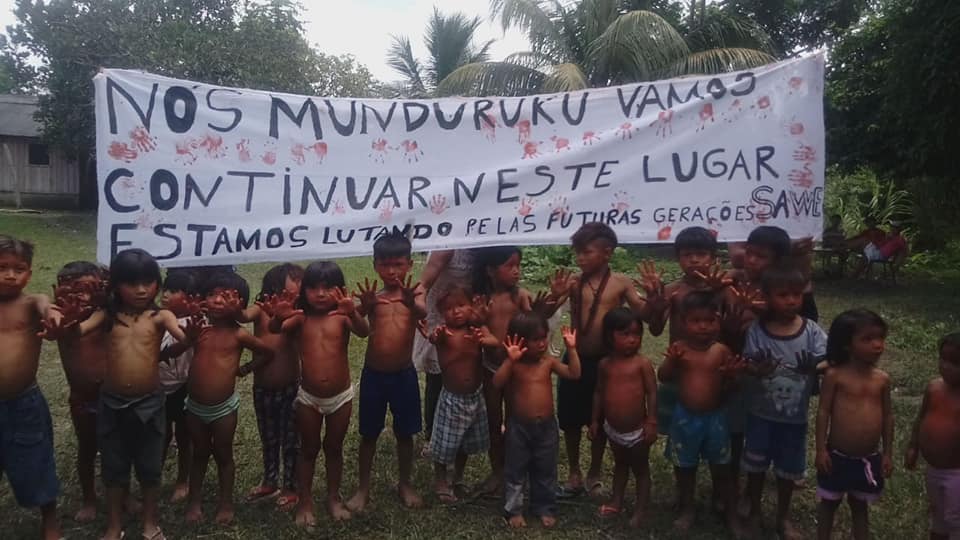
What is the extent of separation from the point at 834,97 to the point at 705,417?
11709 mm

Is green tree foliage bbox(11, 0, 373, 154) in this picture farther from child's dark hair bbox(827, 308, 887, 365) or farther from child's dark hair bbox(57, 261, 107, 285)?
child's dark hair bbox(827, 308, 887, 365)

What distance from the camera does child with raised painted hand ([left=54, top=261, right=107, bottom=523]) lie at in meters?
3.46

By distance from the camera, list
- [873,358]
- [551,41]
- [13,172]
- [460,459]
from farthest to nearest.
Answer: [13,172], [551,41], [460,459], [873,358]

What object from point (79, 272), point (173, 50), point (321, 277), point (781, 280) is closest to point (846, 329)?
point (781, 280)

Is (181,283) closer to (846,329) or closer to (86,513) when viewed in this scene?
(86,513)

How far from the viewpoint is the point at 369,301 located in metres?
3.51

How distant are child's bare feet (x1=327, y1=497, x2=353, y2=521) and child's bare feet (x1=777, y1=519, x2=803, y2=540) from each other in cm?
215

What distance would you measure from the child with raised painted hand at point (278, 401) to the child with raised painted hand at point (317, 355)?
0.53 ft

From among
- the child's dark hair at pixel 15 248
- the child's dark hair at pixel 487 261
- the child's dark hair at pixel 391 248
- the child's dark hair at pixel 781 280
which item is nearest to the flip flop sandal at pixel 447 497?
the child's dark hair at pixel 487 261

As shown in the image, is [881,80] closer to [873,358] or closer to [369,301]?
[873,358]

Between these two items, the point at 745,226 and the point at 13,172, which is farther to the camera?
the point at 13,172

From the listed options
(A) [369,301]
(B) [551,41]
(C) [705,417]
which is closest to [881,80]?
(B) [551,41]

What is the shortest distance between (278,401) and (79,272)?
3.93ft

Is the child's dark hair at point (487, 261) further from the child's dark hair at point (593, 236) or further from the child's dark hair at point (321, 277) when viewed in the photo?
the child's dark hair at point (321, 277)
